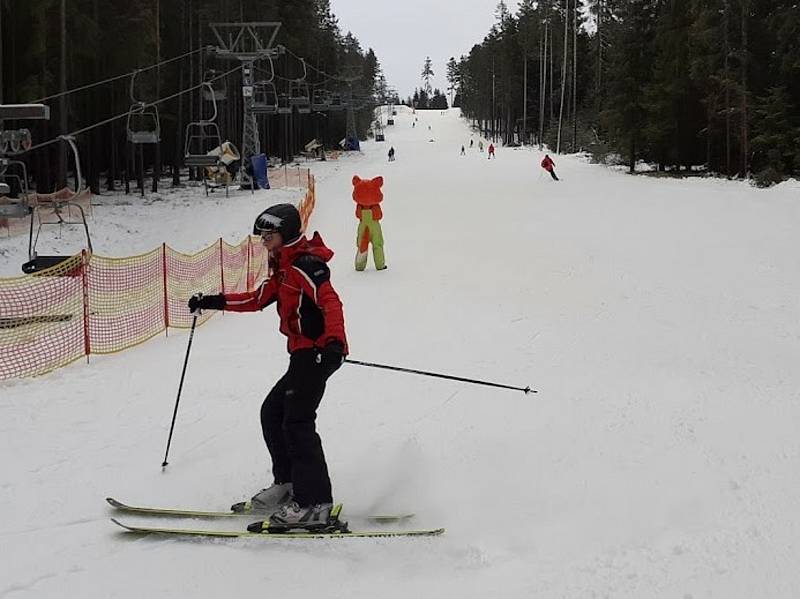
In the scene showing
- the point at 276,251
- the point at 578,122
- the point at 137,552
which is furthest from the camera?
the point at 578,122

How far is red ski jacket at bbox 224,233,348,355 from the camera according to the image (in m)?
4.17

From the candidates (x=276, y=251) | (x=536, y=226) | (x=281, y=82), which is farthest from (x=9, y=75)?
(x=281, y=82)

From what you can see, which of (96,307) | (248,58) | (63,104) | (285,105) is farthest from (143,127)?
(96,307)

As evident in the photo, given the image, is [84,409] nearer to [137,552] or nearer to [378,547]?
[137,552]

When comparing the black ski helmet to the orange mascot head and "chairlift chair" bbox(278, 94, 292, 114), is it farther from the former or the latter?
"chairlift chair" bbox(278, 94, 292, 114)

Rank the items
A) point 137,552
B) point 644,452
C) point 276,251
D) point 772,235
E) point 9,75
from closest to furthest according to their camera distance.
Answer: point 137,552
point 276,251
point 644,452
point 772,235
point 9,75

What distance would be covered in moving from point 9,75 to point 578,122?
1907 inches

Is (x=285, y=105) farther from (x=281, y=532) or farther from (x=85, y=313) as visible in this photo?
(x=281, y=532)

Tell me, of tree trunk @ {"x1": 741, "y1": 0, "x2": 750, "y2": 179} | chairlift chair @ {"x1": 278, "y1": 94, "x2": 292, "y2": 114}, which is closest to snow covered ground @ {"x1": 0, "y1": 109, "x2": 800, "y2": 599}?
tree trunk @ {"x1": 741, "y1": 0, "x2": 750, "y2": 179}

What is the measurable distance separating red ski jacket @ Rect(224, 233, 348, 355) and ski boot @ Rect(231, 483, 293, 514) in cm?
90

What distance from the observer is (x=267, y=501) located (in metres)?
Result: 4.61

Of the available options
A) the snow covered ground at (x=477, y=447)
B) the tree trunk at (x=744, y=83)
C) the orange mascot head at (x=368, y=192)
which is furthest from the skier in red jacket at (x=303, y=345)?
the tree trunk at (x=744, y=83)

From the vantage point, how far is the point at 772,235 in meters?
17.5

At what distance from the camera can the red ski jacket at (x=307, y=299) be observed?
4.17 metres
